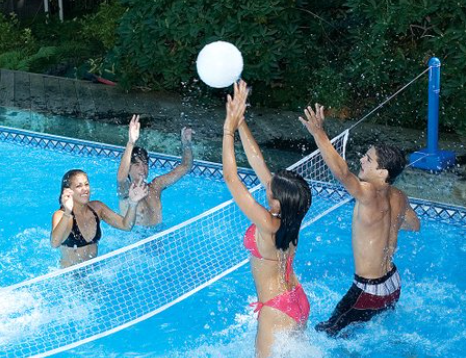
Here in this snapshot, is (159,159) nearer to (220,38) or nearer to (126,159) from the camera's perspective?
(220,38)

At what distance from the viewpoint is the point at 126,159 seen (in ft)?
24.1

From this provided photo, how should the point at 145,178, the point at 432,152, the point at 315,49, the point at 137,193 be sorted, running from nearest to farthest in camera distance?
the point at 137,193 < the point at 145,178 < the point at 432,152 < the point at 315,49

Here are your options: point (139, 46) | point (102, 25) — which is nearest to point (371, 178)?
point (139, 46)

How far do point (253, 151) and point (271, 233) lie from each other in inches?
25.8

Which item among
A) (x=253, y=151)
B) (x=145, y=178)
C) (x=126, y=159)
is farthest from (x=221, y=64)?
(x=145, y=178)

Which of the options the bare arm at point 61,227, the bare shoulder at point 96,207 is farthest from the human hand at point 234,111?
the bare shoulder at point 96,207

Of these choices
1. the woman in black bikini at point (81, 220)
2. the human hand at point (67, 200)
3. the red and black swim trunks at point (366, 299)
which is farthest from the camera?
the woman in black bikini at point (81, 220)

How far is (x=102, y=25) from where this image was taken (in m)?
14.5

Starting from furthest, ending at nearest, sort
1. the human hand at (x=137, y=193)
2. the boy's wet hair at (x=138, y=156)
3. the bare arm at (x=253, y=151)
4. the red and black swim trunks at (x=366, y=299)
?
1. the boy's wet hair at (x=138, y=156)
2. the human hand at (x=137, y=193)
3. the red and black swim trunks at (x=366, y=299)
4. the bare arm at (x=253, y=151)

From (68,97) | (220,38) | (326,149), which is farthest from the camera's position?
(68,97)

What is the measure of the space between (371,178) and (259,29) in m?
5.91

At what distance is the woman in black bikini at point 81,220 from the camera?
6621 mm

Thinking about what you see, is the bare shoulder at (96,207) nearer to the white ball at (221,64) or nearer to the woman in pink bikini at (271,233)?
the white ball at (221,64)

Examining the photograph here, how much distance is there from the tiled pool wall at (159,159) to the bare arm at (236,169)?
13.2 ft
